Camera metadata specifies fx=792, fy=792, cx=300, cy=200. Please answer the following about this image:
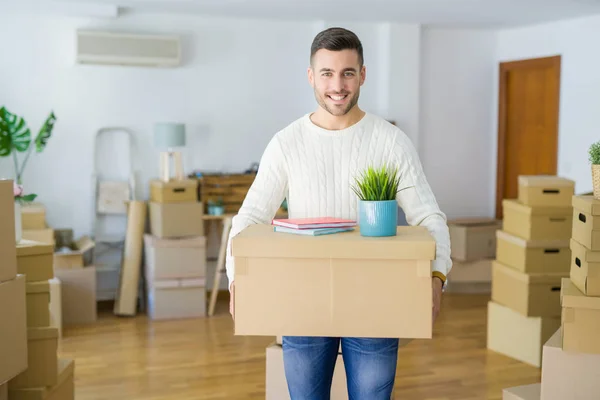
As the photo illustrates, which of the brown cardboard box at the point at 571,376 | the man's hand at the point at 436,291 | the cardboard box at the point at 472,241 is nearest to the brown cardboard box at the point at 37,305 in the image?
the man's hand at the point at 436,291

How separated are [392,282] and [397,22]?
5026 mm

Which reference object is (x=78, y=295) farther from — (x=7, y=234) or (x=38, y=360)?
(x=7, y=234)

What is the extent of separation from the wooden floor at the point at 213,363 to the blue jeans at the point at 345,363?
6.73ft

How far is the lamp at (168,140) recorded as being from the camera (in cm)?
582

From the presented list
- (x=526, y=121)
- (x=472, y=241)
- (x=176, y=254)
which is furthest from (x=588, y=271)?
(x=526, y=121)

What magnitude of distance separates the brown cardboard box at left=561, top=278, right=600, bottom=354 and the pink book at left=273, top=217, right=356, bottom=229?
1686mm

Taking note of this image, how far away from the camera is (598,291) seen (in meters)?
3.26

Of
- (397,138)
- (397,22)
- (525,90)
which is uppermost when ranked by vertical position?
(397,22)

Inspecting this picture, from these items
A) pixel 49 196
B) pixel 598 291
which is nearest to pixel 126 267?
pixel 49 196

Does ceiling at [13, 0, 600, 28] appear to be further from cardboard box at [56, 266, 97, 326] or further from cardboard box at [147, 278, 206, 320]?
cardboard box at [147, 278, 206, 320]

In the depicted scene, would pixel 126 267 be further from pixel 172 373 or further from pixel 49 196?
pixel 172 373

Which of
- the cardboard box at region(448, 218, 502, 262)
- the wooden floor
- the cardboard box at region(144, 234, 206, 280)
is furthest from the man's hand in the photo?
the cardboard box at region(448, 218, 502, 262)

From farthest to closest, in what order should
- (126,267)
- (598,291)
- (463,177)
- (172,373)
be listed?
(463,177) → (126,267) → (172,373) → (598,291)

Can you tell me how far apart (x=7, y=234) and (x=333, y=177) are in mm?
1371
